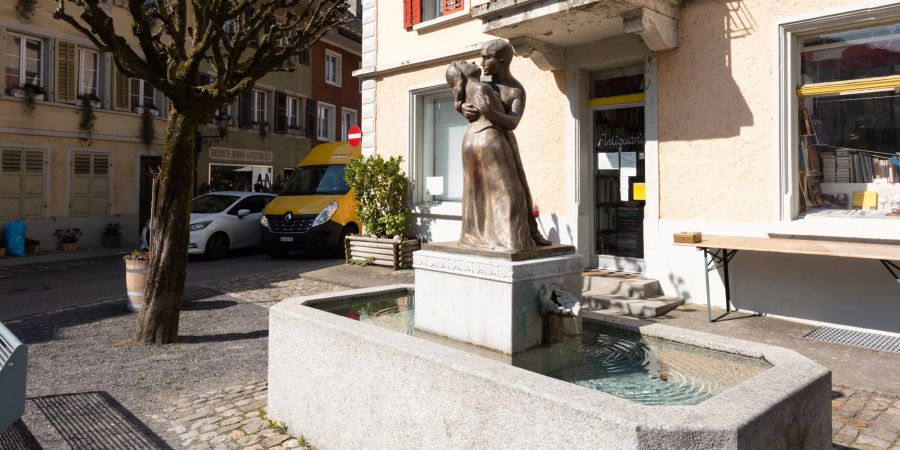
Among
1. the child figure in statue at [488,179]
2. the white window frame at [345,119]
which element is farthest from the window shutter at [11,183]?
the child figure in statue at [488,179]

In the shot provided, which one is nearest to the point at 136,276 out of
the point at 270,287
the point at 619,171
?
the point at 270,287

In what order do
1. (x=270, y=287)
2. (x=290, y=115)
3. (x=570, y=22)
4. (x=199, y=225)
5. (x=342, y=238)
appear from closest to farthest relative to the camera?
1. (x=570, y=22)
2. (x=270, y=287)
3. (x=342, y=238)
4. (x=199, y=225)
5. (x=290, y=115)

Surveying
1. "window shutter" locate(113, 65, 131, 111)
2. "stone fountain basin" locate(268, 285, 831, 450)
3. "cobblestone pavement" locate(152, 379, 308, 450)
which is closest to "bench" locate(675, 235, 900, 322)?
"stone fountain basin" locate(268, 285, 831, 450)

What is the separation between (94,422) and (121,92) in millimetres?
15875

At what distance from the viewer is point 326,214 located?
42.5ft

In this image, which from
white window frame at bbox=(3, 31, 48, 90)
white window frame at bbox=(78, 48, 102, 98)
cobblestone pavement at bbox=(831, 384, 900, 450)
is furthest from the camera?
white window frame at bbox=(78, 48, 102, 98)

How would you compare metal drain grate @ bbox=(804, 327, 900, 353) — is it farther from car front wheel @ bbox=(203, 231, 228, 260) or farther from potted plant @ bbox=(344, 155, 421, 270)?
car front wheel @ bbox=(203, 231, 228, 260)

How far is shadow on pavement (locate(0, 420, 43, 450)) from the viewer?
12.4 ft

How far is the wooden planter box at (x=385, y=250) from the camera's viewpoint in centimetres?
1060

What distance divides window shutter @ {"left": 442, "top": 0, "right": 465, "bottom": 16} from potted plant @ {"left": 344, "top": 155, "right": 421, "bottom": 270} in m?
2.79

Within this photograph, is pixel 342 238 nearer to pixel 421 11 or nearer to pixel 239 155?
pixel 421 11

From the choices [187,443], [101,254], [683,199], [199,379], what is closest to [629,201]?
[683,199]

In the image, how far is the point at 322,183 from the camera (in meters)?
14.0

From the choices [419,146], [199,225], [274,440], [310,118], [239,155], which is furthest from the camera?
[310,118]
